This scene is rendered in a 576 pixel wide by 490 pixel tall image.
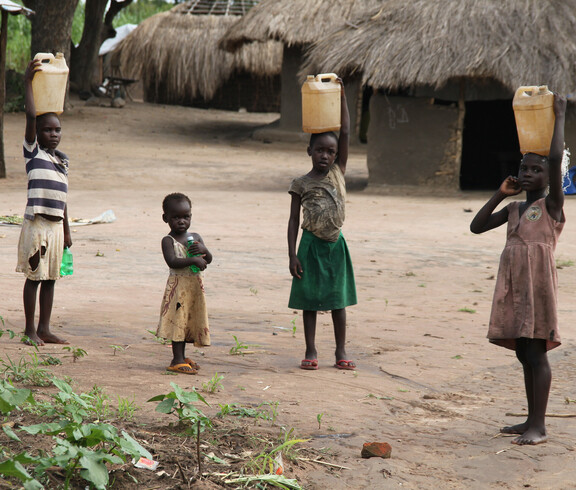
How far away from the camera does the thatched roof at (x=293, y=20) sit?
63.9 ft

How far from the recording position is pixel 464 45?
1292 centimetres

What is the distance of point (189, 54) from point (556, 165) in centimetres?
2239

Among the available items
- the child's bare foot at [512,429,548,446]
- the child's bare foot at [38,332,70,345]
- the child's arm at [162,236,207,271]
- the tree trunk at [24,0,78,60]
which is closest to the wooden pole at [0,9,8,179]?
the tree trunk at [24,0,78,60]

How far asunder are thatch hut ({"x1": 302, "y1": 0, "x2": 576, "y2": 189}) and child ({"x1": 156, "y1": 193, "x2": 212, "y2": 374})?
9.37 meters

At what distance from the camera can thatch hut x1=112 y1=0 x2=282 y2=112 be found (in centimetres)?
2456

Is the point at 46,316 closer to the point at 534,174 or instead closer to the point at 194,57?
the point at 534,174

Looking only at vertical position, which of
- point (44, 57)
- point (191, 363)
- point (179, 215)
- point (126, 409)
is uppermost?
point (44, 57)

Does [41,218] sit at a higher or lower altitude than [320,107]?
lower

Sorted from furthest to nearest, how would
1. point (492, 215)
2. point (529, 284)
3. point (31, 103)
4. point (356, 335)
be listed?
point (356, 335), point (31, 103), point (492, 215), point (529, 284)

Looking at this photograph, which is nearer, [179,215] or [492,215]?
[492,215]

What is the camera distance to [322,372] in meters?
4.29

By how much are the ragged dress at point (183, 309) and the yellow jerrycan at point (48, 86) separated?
1.14 m

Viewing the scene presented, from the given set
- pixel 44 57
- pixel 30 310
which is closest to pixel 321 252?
Result: pixel 30 310

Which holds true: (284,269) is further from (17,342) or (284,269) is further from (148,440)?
(148,440)
